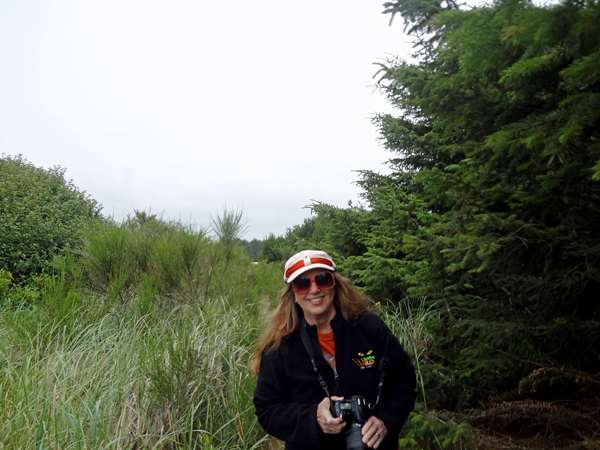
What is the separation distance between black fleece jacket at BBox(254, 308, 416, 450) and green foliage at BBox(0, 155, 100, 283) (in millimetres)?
7301

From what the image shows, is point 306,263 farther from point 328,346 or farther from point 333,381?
point 333,381

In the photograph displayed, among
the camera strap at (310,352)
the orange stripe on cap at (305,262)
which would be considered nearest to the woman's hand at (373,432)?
the camera strap at (310,352)

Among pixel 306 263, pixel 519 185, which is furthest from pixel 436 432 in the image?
pixel 519 185

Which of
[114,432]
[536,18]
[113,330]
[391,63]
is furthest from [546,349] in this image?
[391,63]

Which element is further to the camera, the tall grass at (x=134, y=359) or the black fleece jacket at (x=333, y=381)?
the tall grass at (x=134, y=359)

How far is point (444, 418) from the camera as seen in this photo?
2941mm

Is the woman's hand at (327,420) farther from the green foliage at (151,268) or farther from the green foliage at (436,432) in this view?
the green foliage at (151,268)

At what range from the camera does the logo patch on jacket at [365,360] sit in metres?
1.96

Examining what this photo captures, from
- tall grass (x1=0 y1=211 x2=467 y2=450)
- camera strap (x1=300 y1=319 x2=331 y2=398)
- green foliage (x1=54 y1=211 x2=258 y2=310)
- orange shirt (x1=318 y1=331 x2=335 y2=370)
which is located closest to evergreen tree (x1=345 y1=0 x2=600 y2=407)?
tall grass (x1=0 y1=211 x2=467 y2=450)

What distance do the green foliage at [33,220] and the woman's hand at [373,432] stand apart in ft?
25.4

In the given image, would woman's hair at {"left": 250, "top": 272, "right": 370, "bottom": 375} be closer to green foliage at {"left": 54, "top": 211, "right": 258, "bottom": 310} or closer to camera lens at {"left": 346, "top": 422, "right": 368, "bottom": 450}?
camera lens at {"left": 346, "top": 422, "right": 368, "bottom": 450}

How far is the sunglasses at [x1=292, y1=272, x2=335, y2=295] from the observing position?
2.07 metres

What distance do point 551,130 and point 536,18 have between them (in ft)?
1.75

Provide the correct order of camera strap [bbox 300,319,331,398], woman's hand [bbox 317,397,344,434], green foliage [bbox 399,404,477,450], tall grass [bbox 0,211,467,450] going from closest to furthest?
woman's hand [bbox 317,397,344,434] < camera strap [bbox 300,319,331,398] < green foliage [bbox 399,404,477,450] < tall grass [bbox 0,211,467,450]
